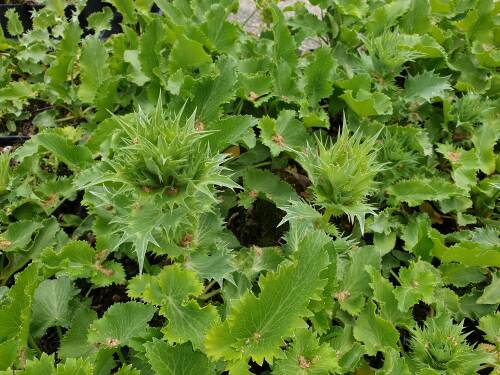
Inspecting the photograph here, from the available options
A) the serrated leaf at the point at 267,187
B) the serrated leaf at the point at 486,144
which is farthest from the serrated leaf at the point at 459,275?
the serrated leaf at the point at 267,187

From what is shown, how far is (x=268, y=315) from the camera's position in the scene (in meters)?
1.37

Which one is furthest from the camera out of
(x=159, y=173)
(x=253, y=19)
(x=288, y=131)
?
(x=253, y=19)

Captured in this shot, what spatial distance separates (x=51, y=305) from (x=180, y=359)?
0.56m

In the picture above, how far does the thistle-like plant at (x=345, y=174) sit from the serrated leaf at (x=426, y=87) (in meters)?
0.93

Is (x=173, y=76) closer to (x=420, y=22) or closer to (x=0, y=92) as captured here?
(x=0, y=92)

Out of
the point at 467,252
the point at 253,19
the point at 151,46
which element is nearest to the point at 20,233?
the point at 151,46

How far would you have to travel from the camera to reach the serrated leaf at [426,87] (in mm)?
2182

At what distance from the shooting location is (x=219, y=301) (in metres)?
1.80

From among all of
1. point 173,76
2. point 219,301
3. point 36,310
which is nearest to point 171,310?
point 219,301

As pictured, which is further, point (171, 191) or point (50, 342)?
point (50, 342)

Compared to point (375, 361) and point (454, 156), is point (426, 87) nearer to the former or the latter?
point (454, 156)

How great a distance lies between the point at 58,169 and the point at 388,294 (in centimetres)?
160

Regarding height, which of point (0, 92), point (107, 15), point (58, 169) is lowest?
point (58, 169)

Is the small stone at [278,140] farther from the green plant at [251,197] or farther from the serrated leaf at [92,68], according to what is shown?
the serrated leaf at [92,68]
